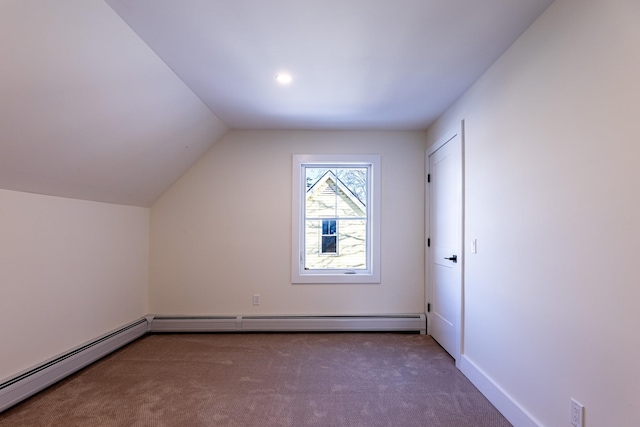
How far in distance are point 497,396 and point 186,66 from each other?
3.15m

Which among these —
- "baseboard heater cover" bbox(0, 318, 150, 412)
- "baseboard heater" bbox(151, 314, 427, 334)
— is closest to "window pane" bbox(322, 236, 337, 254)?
"baseboard heater" bbox(151, 314, 427, 334)

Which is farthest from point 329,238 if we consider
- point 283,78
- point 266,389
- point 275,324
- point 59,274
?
point 59,274

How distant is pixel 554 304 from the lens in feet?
5.35

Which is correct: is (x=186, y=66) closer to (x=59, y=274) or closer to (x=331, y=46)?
(x=331, y=46)

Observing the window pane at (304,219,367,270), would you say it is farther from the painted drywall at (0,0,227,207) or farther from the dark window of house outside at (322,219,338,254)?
the painted drywall at (0,0,227,207)

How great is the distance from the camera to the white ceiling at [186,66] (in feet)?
5.43

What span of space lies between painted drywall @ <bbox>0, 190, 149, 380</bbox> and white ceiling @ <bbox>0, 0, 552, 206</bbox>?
19cm

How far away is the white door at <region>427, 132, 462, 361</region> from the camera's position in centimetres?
284

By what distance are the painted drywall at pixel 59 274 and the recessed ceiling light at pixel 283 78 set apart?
1.98 meters

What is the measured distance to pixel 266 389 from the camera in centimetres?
240

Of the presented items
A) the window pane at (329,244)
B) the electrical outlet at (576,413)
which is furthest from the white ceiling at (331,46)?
the electrical outlet at (576,413)

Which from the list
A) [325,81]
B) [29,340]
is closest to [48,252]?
[29,340]

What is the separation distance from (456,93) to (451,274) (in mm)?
1632

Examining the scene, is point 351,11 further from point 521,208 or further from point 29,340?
point 29,340
